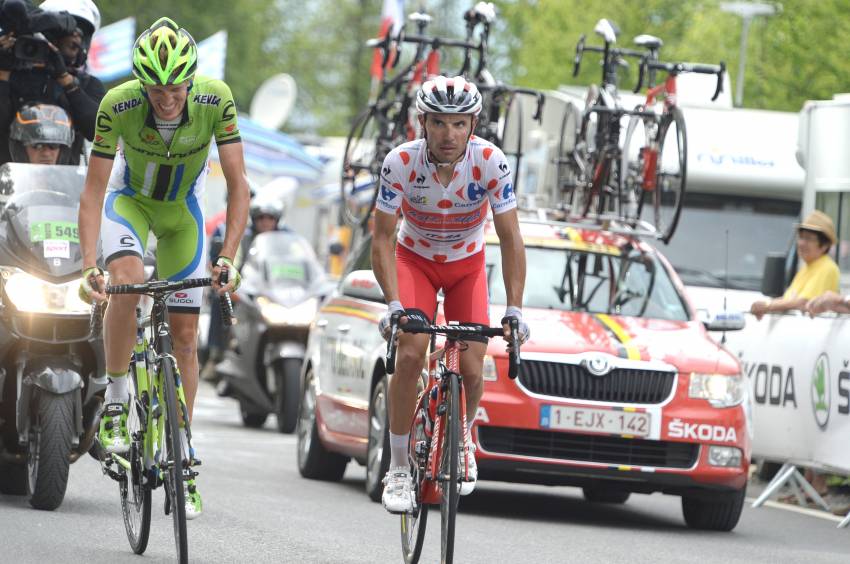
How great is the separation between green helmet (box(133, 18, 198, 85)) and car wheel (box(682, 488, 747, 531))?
15.5ft

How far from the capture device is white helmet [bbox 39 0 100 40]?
39.6ft

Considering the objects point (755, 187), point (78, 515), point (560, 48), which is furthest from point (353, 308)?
point (560, 48)

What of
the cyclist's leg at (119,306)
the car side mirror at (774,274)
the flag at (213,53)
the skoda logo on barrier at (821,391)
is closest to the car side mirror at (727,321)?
the skoda logo on barrier at (821,391)

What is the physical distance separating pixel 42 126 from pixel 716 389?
4112 mm

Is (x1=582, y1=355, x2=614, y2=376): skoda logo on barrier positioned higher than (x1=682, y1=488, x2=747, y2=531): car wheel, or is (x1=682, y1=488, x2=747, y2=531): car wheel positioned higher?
(x1=582, y1=355, x2=614, y2=376): skoda logo on barrier

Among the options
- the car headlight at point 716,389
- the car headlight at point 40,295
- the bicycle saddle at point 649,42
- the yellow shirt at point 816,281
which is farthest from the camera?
the bicycle saddle at point 649,42

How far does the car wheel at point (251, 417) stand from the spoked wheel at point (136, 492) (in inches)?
384

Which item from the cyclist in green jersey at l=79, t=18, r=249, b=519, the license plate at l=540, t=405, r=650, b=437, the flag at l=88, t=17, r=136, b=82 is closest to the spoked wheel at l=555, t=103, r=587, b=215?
the license plate at l=540, t=405, r=650, b=437

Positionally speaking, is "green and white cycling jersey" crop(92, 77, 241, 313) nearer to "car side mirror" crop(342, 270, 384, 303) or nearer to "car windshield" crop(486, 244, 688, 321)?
"car side mirror" crop(342, 270, 384, 303)

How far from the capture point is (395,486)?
8.66 m

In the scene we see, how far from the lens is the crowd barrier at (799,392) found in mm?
12680

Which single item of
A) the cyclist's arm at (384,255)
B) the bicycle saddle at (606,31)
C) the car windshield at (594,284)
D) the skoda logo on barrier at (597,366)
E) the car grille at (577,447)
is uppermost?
the bicycle saddle at (606,31)

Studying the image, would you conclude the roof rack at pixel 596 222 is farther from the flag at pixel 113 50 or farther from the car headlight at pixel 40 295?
the flag at pixel 113 50

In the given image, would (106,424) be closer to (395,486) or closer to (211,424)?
(395,486)
